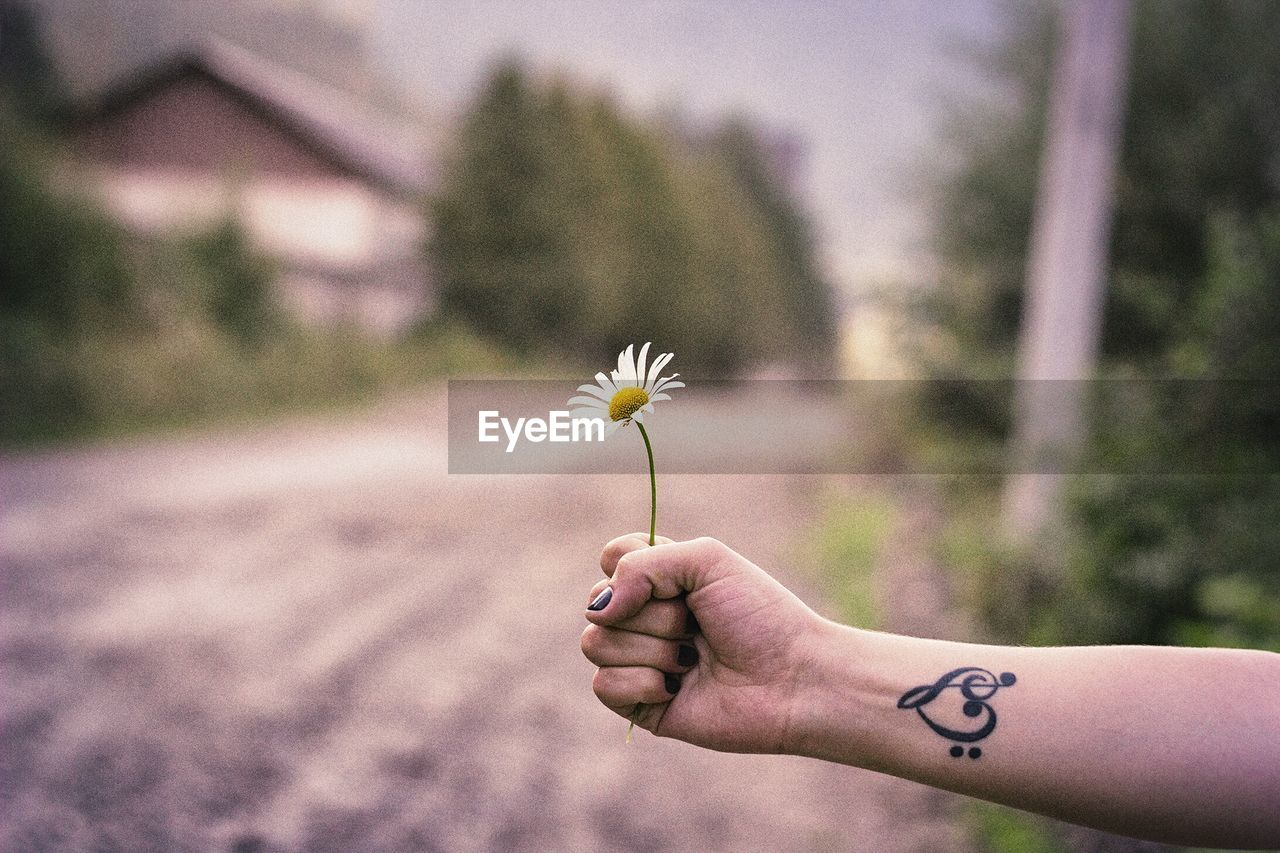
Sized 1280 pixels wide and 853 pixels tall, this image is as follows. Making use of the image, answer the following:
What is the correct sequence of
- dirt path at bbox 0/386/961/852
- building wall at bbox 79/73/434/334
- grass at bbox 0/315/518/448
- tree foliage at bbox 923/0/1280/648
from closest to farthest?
dirt path at bbox 0/386/961/852
tree foliage at bbox 923/0/1280/648
grass at bbox 0/315/518/448
building wall at bbox 79/73/434/334

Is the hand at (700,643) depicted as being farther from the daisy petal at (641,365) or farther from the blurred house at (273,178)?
the blurred house at (273,178)

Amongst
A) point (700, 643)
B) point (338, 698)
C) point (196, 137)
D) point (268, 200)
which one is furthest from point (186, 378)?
point (700, 643)

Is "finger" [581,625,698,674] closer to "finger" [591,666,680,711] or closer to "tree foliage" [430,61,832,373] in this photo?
"finger" [591,666,680,711]

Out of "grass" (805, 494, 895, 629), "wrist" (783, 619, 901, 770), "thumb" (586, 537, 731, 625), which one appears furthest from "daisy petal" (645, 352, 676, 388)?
"grass" (805, 494, 895, 629)

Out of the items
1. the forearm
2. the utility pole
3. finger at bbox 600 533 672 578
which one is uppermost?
the utility pole

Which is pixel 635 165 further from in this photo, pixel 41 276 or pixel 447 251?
pixel 41 276

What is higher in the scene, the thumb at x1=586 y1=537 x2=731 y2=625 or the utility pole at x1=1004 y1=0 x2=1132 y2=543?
the utility pole at x1=1004 y1=0 x2=1132 y2=543
